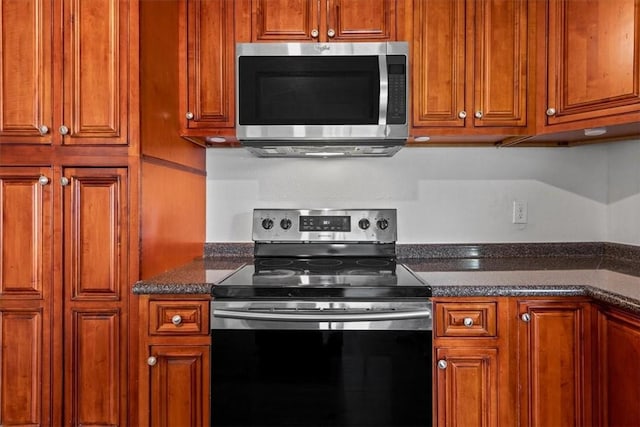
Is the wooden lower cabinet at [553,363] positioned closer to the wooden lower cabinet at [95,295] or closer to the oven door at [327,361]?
the oven door at [327,361]

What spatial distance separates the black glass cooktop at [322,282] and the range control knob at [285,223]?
0.73 feet

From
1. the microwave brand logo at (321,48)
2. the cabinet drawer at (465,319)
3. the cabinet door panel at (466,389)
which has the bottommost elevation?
the cabinet door panel at (466,389)

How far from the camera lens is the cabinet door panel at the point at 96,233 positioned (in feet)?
5.39

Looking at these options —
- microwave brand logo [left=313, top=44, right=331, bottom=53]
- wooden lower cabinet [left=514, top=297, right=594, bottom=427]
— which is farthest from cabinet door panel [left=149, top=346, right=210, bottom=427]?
microwave brand logo [left=313, top=44, right=331, bottom=53]

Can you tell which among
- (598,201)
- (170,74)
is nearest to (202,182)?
(170,74)

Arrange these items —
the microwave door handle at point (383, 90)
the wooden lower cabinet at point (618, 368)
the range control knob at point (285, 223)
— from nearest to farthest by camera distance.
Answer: the wooden lower cabinet at point (618, 368), the microwave door handle at point (383, 90), the range control knob at point (285, 223)

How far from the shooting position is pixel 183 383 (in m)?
1.63

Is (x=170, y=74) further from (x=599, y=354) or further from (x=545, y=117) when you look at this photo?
(x=599, y=354)

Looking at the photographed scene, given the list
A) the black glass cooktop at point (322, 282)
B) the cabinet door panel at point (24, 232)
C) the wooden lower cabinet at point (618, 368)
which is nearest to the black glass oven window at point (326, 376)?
the black glass cooktop at point (322, 282)

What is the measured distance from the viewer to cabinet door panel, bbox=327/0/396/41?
6.49ft

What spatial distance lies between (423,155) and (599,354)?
1187 mm

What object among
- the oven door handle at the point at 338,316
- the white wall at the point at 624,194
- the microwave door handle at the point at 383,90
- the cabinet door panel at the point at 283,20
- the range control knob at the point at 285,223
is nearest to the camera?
the oven door handle at the point at 338,316

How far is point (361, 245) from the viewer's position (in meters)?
2.21

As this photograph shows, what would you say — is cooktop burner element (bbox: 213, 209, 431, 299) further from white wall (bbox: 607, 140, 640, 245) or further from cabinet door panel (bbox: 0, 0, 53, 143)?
white wall (bbox: 607, 140, 640, 245)
